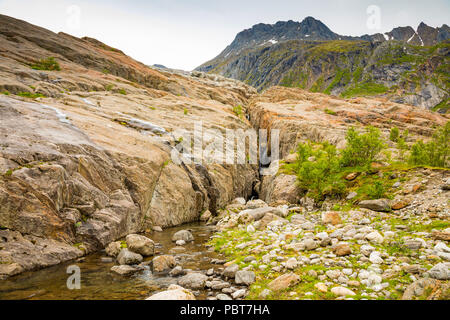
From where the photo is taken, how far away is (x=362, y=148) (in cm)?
2489

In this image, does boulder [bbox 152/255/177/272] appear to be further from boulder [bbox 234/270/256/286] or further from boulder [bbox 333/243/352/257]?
boulder [bbox 333/243/352/257]

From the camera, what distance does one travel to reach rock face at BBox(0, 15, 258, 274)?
12.1m

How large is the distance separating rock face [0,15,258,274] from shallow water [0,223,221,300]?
96cm

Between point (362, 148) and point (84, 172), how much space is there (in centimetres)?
2694

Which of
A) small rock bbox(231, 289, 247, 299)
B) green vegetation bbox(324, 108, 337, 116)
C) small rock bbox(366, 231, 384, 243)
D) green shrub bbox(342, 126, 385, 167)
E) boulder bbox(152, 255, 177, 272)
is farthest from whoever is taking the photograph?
green vegetation bbox(324, 108, 337, 116)

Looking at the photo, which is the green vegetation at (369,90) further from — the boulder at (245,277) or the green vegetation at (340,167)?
the boulder at (245,277)

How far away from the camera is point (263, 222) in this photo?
18.2 m

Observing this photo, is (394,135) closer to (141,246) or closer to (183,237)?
(183,237)

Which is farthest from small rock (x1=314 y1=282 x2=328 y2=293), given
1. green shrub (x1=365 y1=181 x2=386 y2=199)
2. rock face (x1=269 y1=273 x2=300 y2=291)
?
green shrub (x1=365 y1=181 x2=386 y2=199)

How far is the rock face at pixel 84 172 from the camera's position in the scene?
12148mm

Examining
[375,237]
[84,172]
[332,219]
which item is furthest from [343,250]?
[84,172]

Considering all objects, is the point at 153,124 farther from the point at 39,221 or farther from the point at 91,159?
the point at 39,221
